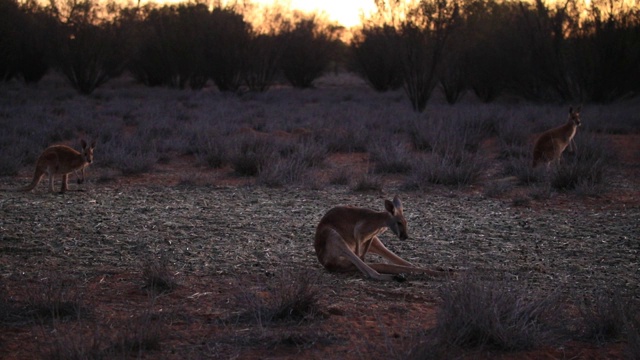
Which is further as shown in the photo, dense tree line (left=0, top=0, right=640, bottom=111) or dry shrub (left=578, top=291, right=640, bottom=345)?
dense tree line (left=0, top=0, right=640, bottom=111)

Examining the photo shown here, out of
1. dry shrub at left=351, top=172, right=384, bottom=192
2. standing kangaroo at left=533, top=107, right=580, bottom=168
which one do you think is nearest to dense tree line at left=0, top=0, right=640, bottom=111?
standing kangaroo at left=533, top=107, right=580, bottom=168

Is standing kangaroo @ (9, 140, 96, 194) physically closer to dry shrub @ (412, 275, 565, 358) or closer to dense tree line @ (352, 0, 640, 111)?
dry shrub @ (412, 275, 565, 358)

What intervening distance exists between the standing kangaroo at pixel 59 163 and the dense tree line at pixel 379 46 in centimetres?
1850

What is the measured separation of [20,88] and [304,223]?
103 feet

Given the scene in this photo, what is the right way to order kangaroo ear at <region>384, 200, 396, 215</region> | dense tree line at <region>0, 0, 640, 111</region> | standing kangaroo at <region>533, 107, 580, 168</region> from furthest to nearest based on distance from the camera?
dense tree line at <region>0, 0, 640, 111</region>
standing kangaroo at <region>533, 107, 580, 168</region>
kangaroo ear at <region>384, 200, 396, 215</region>

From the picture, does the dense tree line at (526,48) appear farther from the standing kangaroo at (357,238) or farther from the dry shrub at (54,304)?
Answer: the dry shrub at (54,304)

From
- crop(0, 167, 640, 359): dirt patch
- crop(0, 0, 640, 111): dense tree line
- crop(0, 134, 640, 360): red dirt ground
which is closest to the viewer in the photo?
crop(0, 134, 640, 360): red dirt ground

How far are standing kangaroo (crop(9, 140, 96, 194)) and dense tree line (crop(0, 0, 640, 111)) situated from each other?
1850 centimetres

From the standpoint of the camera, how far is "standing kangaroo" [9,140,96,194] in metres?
11.4

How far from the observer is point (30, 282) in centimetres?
624

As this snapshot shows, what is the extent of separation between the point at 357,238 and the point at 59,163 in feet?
22.1

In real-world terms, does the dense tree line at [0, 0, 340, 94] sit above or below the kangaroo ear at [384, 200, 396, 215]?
above

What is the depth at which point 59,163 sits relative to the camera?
11508mm

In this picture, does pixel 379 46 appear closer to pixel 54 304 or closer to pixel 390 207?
pixel 390 207
